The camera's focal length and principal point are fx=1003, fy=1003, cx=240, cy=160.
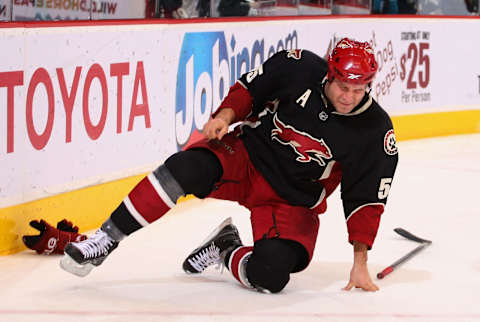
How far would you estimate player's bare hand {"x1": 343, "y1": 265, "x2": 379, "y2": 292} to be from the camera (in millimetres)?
3400

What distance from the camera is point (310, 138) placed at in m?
3.37

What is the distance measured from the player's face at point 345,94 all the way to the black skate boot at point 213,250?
666 mm

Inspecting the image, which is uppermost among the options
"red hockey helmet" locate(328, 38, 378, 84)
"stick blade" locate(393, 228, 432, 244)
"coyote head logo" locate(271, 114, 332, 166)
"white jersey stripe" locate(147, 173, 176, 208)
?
"red hockey helmet" locate(328, 38, 378, 84)

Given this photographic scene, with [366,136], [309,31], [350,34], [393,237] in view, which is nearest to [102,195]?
[393,237]

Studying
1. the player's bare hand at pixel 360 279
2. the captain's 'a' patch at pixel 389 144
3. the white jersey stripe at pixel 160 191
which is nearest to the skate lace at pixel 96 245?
the white jersey stripe at pixel 160 191

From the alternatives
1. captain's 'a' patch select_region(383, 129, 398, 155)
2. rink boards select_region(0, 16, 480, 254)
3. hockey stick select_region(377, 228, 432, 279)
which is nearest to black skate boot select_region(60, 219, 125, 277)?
rink boards select_region(0, 16, 480, 254)

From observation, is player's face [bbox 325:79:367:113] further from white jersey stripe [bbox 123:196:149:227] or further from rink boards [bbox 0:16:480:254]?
rink boards [bbox 0:16:480:254]

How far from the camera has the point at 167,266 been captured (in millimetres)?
3787

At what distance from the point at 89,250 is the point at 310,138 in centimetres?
82

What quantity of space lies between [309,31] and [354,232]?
12.9 feet

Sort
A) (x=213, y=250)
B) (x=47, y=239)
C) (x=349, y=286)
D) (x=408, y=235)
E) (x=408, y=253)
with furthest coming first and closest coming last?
(x=408, y=235) < (x=408, y=253) < (x=47, y=239) < (x=213, y=250) < (x=349, y=286)

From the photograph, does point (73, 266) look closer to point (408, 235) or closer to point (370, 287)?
point (370, 287)

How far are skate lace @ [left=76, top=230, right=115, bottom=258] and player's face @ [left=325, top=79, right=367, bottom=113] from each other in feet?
2.80

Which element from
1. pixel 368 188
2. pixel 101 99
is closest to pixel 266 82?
pixel 368 188
